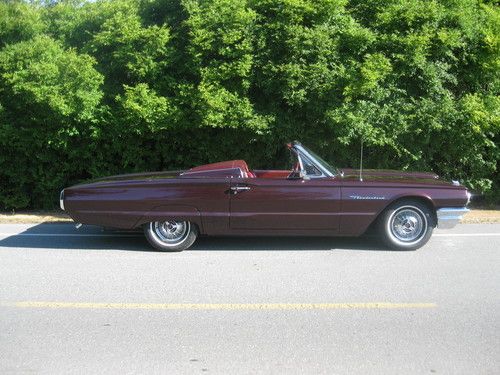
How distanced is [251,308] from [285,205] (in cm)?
224

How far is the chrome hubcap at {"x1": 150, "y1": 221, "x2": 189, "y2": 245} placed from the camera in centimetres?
733

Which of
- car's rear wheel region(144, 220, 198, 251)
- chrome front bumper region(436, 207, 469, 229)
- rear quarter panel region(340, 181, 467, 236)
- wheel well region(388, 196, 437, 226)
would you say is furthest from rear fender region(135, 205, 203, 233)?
chrome front bumper region(436, 207, 469, 229)

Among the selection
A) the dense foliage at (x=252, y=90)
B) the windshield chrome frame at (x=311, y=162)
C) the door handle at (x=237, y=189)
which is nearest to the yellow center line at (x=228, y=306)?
the door handle at (x=237, y=189)

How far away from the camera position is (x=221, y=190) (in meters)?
7.19

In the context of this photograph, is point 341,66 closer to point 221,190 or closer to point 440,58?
point 440,58

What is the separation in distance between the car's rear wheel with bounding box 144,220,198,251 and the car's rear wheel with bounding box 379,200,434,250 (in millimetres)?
2489

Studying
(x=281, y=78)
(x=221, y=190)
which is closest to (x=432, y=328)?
(x=221, y=190)

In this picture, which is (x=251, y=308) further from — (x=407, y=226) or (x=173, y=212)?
(x=407, y=226)

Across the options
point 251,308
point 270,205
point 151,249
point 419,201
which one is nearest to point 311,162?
point 270,205

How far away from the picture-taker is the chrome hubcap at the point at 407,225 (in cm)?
732

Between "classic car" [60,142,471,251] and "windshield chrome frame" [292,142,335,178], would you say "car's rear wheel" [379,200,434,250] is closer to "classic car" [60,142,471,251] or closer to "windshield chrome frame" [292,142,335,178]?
"classic car" [60,142,471,251]

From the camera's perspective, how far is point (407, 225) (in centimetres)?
733

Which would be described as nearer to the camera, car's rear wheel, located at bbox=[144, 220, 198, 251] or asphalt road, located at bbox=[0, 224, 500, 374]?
asphalt road, located at bbox=[0, 224, 500, 374]

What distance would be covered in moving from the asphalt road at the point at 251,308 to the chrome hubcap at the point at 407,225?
229mm
